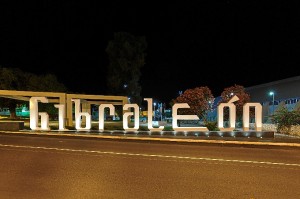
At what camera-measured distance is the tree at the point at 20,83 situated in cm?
5744

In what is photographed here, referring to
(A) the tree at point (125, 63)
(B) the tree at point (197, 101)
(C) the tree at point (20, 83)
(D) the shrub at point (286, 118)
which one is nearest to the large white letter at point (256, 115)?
(D) the shrub at point (286, 118)

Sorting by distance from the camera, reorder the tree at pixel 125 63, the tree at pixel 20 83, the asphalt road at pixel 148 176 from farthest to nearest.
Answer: the tree at pixel 125 63 < the tree at pixel 20 83 < the asphalt road at pixel 148 176

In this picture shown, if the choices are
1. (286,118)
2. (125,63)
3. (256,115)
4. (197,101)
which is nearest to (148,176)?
(256,115)

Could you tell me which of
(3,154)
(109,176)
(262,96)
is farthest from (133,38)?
(109,176)

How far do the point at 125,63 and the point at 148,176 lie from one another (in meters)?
55.9

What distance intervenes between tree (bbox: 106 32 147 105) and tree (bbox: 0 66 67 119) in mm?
9378

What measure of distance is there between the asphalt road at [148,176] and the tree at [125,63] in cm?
5083

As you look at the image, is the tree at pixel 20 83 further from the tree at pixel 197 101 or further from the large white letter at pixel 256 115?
the large white letter at pixel 256 115

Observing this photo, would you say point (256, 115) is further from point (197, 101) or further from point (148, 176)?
point (148, 176)

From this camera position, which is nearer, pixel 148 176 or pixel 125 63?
pixel 148 176

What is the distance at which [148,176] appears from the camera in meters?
10.5

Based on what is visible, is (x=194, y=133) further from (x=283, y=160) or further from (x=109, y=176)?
(x=109, y=176)

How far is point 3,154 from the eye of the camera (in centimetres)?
A: 1593

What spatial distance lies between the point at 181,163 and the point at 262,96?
53301mm
